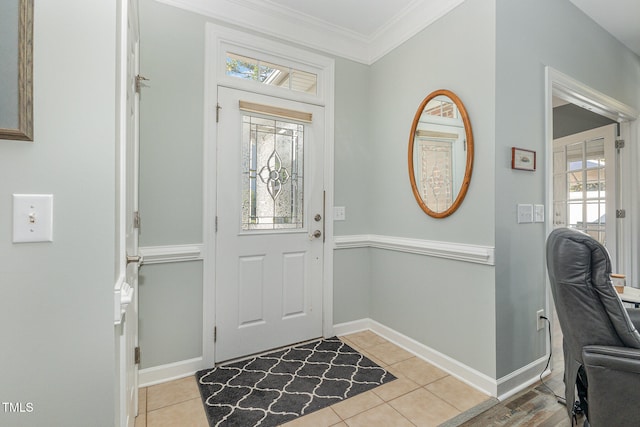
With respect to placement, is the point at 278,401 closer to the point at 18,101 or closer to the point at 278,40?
the point at 18,101

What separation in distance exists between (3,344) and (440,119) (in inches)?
96.7

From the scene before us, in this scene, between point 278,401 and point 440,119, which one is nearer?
point 278,401

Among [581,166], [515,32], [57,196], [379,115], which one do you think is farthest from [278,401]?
[581,166]

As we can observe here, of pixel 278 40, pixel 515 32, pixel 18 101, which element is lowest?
pixel 18 101

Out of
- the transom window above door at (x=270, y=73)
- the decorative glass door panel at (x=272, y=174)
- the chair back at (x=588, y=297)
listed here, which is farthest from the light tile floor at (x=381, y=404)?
the transom window above door at (x=270, y=73)

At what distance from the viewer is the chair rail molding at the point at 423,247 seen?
190 cm

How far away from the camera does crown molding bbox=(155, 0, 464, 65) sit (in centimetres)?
216

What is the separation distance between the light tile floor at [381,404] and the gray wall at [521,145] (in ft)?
1.14

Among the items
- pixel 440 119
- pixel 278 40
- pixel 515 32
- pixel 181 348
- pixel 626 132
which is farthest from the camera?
pixel 626 132

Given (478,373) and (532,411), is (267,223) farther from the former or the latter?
(532,411)

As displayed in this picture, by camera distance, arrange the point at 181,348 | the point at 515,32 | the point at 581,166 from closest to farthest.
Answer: the point at 515,32 < the point at 181,348 < the point at 581,166

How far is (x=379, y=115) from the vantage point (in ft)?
9.12

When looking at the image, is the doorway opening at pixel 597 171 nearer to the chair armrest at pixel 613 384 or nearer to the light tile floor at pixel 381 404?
the light tile floor at pixel 381 404

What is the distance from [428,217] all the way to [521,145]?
30.1 inches
